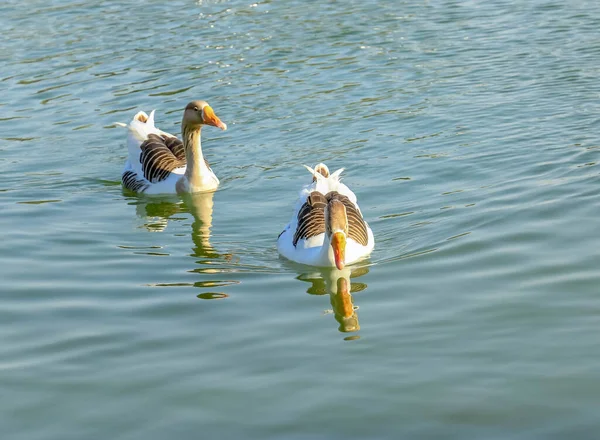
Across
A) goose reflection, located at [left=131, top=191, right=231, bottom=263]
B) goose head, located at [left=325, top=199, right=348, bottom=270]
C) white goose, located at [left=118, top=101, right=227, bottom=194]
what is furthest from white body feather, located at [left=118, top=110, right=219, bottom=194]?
goose head, located at [left=325, top=199, right=348, bottom=270]

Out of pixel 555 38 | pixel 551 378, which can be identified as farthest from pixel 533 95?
pixel 551 378

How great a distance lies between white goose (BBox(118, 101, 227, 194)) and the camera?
13281mm

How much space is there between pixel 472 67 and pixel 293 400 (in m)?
10.7

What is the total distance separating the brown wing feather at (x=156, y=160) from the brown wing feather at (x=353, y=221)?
3.76 meters

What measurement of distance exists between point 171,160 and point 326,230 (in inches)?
195

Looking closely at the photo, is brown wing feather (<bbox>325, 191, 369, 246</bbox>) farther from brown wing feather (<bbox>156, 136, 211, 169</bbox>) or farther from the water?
brown wing feather (<bbox>156, 136, 211, 169</bbox>)

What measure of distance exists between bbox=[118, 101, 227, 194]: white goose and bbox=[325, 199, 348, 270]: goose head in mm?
3566

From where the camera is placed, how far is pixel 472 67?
1648 cm

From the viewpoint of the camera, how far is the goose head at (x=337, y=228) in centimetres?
923

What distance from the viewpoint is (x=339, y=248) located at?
9219mm

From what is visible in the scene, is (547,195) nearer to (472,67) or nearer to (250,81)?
(472,67)

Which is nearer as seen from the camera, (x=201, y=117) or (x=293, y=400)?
(x=293, y=400)

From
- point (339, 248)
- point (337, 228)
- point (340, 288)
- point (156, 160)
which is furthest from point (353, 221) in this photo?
point (156, 160)

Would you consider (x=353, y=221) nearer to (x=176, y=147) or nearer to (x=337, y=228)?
(x=337, y=228)
